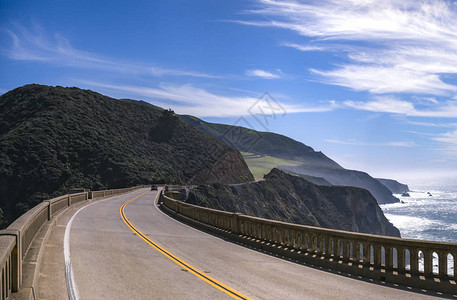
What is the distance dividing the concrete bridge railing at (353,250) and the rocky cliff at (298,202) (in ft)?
216

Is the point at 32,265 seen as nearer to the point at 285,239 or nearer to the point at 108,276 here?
the point at 108,276

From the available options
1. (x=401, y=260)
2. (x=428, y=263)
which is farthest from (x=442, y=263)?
(x=401, y=260)

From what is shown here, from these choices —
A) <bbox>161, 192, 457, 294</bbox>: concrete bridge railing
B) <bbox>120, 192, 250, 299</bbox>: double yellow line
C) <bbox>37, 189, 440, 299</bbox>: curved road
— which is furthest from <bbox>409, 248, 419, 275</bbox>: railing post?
<bbox>120, 192, 250, 299</bbox>: double yellow line

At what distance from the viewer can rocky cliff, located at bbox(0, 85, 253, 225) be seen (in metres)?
82.9

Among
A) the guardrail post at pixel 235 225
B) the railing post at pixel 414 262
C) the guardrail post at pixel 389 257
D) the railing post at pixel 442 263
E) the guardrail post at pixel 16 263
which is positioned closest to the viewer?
the guardrail post at pixel 16 263

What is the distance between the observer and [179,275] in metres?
10.3

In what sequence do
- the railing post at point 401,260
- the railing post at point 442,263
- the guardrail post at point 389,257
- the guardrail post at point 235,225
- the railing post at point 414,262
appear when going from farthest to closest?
the guardrail post at point 235,225 < the guardrail post at point 389,257 < the railing post at point 401,260 < the railing post at point 414,262 < the railing post at point 442,263

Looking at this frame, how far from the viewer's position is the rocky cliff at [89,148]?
82.9m

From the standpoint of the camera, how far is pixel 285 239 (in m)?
14.7

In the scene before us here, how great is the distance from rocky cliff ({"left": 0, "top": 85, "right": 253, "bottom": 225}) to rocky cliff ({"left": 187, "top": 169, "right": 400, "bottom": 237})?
1482 cm

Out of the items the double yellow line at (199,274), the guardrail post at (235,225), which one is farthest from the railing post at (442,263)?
the guardrail post at (235,225)

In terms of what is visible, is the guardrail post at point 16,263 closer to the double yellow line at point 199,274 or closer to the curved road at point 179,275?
the curved road at point 179,275

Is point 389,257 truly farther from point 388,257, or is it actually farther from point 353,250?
point 353,250

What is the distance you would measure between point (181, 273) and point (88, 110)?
12143 centimetres
